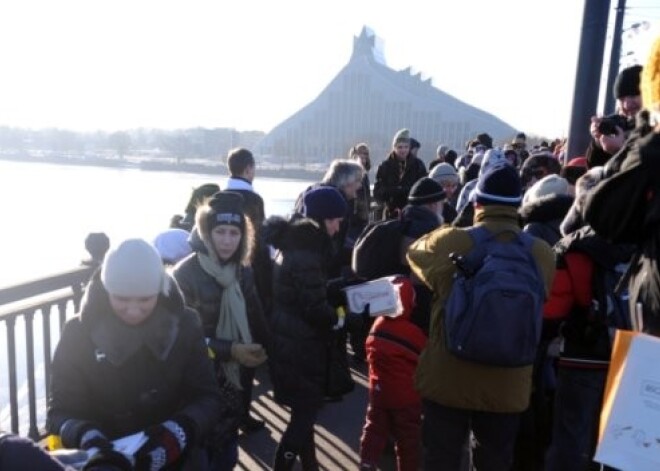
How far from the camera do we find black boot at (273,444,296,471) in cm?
335

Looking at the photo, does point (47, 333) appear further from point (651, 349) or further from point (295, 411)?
point (651, 349)

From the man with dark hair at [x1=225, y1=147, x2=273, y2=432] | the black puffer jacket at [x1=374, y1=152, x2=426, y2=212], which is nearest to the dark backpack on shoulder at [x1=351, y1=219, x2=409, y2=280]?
the man with dark hair at [x1=225, y1=147, x2=273, y2=432]

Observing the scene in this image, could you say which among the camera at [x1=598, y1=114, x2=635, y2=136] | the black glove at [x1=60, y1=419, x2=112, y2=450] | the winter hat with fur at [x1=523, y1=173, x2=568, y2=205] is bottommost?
the black glove at [x1=60, y1=419, x2=112, y2=450]

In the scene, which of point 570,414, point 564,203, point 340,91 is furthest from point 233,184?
point 340,91

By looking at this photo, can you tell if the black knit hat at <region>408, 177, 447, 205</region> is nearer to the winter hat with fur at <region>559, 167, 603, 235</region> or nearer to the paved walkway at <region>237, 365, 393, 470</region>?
the winter hat with fur at <region>559, 167, 603, 235</region>

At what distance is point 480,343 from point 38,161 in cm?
4661

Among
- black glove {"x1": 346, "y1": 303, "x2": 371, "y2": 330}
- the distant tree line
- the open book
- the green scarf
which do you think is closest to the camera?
the green scarf

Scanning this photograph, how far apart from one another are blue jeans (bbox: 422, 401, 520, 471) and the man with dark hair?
140cm

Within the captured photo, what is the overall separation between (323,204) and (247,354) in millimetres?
1072

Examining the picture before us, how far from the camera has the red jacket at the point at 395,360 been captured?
3.36 metres

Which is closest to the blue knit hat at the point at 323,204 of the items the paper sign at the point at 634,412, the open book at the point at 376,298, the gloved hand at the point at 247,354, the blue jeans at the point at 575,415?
the open book at the point at 376,298

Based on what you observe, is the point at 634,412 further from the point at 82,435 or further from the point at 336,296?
the point at 336,296

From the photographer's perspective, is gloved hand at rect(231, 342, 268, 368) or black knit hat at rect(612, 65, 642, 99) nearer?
gloved hand at rect(231, 342, 268, 368)

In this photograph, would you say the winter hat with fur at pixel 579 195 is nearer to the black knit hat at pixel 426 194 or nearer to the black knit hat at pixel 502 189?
the black knit hat at pixel 502 189
